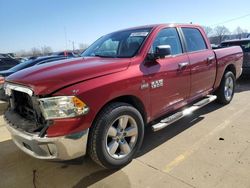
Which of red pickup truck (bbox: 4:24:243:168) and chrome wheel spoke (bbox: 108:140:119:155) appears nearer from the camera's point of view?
red pickup truck (bbox: 4:24:243:168)

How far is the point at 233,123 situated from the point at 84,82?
3279 millimetres

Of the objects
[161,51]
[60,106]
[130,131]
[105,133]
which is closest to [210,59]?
[161,51]

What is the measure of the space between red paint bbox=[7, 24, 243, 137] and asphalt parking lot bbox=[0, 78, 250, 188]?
556 mm

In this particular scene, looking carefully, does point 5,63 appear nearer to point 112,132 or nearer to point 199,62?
point 199,62

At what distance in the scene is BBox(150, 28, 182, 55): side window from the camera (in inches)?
151

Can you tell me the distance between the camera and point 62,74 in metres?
2.82

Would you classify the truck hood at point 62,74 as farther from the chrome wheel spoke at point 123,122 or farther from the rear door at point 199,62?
the rear door at point 199,62

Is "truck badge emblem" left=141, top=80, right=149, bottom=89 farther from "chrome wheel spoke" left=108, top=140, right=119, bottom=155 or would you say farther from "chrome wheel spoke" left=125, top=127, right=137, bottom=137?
"chrome wheel spoke" left=108, top=140, right=119, bottom=155

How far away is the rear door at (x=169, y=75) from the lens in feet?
11.5

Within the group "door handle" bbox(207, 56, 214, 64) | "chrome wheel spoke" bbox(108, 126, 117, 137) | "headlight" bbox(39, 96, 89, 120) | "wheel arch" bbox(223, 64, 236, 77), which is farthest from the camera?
"wheel arch" bbox(223, 64, 236, 77)

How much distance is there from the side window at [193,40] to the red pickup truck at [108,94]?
34 millimetres

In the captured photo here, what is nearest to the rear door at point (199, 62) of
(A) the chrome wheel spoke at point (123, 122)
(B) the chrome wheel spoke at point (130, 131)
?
(B) the chrome wheel spoke at point (130, 131)

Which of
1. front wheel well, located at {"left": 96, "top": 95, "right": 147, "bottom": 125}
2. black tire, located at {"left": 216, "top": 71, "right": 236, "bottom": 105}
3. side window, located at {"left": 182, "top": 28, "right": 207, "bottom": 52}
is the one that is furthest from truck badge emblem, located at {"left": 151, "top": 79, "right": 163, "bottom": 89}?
black tire, located at {"left": 216, "top": 71, "right": 236, "bottom": 105}

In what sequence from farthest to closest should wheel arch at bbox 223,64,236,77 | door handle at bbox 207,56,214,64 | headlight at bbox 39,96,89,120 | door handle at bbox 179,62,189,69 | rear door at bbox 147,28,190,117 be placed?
wheel arch at bbox 223,64,236,77
door handle at bbox 207,56,214,64
door handle at bbox 179,62,189,69
rear door at bbox 147,28,190,117
headlight at bbox 39,96,89,120
